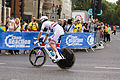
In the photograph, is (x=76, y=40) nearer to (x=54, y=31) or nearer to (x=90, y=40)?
(x=90, y=40)

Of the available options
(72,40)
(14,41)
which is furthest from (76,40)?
(14,41)

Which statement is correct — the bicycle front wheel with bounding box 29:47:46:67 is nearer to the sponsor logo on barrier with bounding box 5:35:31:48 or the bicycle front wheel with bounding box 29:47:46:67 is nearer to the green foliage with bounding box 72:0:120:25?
the sponsor logo on barrier with bounding box 5:35:31:48

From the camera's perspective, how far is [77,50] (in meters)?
24.3

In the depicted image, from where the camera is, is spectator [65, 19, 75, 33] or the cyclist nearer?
the cyclist

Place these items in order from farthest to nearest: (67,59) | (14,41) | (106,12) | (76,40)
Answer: (106,12) → (76,40) → (14,41) → (67,59)

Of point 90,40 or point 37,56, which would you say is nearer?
point 37,56

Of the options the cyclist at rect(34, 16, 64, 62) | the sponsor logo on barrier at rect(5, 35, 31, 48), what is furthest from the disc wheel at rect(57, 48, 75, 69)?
the sponsor logo on barrier at rect(5, 35, 31, 48)

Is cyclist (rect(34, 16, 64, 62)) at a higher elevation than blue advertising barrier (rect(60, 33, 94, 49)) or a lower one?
higher

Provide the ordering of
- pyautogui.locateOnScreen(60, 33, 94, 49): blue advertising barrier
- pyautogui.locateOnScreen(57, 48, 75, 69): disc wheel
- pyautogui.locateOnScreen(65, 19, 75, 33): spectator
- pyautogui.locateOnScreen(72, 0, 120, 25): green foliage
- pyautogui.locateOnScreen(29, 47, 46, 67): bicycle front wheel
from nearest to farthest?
pyautogui.locateOnScreen(57, 48, 75, 69): disc wheel, pyautogui.locateOnScreen(29, 47, 46, 67): bicycle front wheel, pyautogui.locateOnScreen(60, 33, 94, 49): blue advertising barrier, pyautogui.locateOnScreen(65, 19, 75, 33): spectator, pyautogui.locateOnScreen(72, 0, 120, 25): green foliage

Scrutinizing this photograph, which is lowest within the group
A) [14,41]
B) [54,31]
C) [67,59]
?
[14,41]

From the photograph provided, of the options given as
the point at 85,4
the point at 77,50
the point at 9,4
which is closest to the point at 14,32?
the point at 9,4

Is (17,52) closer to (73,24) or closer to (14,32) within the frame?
(14,32)

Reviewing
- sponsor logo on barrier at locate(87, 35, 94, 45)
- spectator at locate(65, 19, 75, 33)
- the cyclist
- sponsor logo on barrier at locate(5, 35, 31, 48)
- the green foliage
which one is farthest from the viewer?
the green foliage

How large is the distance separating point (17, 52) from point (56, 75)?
10.2 meters
